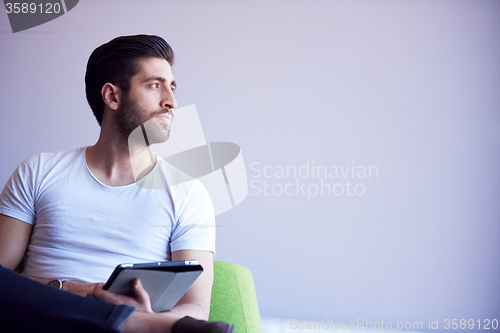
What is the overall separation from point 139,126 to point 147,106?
0.07 m

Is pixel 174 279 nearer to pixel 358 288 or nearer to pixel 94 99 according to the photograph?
pixel 94 99

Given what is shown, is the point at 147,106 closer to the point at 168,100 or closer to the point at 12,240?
the point at 168,100

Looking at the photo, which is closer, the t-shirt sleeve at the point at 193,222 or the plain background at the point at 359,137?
the t-shirt sleeve at the point at 193,222

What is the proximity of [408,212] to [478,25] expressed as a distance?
103cm

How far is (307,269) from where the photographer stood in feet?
7.13

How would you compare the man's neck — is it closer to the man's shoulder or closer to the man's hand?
the man's shoulder

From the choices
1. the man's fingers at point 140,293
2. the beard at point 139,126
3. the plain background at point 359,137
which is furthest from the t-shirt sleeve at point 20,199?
the plain background at point 359,137

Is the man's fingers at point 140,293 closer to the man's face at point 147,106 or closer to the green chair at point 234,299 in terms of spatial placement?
the green chair at point 234,299

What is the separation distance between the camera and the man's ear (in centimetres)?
137

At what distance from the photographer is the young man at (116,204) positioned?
118cm

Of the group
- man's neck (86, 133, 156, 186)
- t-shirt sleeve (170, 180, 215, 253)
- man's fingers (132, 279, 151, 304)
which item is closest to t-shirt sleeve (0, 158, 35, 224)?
man's neck (86, 133, 156, 186)

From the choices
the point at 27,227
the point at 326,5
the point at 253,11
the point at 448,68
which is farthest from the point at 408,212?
the point at 27,227

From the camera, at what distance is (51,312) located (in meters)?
0.68

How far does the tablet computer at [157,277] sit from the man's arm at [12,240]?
492 mm
